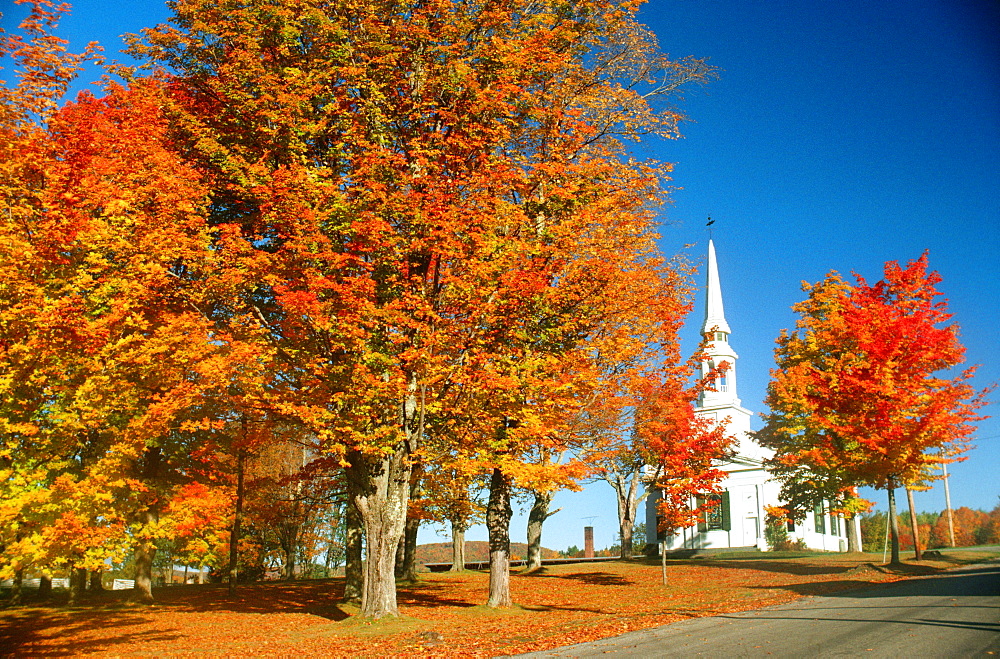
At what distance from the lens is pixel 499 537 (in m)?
17.2

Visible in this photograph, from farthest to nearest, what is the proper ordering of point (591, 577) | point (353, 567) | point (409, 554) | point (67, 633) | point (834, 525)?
point (834, 525) → point (409, 554) → point (591, 577) → point (353, 567) → point (67, 633)

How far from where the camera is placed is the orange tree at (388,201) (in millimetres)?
14422

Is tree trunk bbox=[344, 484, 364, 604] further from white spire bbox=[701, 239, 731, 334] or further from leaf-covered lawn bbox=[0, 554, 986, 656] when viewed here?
white spire bbox=[701, 239, 731, 334]

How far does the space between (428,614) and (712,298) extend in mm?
34904

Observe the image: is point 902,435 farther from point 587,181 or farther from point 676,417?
point 587,181

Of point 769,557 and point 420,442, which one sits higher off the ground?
point 420,442

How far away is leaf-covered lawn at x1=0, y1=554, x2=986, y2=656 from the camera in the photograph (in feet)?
43.4

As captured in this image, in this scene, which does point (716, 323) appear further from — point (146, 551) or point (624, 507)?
point (146, 551)

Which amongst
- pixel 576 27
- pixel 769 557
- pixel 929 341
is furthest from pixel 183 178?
pixel 769 557

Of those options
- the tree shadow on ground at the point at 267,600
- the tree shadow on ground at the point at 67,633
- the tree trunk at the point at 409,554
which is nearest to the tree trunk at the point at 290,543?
the tree shadow on ground at the point at 267,600

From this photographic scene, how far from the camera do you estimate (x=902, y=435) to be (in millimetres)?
25094

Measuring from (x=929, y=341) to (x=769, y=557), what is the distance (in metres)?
14.4

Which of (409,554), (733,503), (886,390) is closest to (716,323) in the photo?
(733,503)

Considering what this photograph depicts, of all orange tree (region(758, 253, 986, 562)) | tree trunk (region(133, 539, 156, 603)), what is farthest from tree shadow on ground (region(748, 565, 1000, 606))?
tree trunk (region(133, 539, 156, 603))
